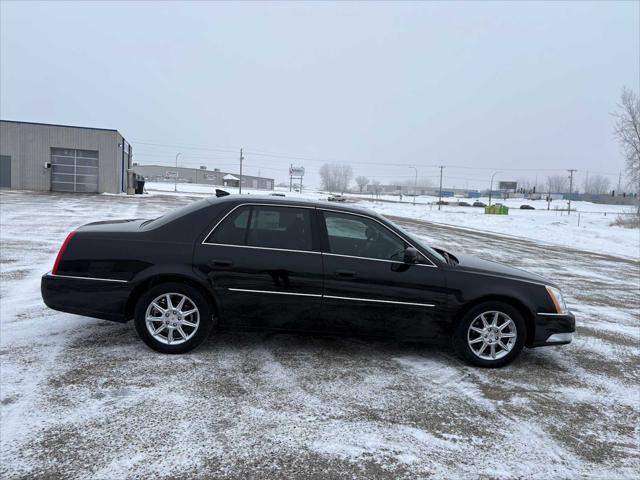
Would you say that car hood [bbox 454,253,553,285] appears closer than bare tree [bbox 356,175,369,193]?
Yes

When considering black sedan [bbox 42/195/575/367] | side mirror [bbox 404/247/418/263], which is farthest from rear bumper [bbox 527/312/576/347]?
side mirror [bbox 404/247/418/263]

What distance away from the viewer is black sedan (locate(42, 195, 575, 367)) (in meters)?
4.34

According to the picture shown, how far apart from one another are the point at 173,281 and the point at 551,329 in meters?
3.74

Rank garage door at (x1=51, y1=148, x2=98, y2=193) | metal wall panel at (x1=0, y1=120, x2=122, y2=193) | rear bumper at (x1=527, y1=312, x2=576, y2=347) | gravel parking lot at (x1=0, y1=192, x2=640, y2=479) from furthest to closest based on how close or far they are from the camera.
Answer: garage door at (x1=51, y1=148, x2=98, y2=193), metal wall panel at (x1=0, y1=120, x2=122, y2=193), rear bumper at (x1=527, y1=312, x2=576, y2=347), gravel parking lot at (x1=0, y1=192, x2=640, y2=479)

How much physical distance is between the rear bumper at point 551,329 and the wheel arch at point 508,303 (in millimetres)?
52

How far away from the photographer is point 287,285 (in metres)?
4.36

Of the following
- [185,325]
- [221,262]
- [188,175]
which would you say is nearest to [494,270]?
[221,262]

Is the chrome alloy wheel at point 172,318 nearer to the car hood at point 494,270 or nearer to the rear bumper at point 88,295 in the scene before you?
the rear bumper at point 88,295

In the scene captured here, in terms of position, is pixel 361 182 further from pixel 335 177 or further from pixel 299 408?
pixel 299 408

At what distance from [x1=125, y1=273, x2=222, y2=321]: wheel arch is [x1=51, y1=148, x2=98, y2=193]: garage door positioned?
35625mm

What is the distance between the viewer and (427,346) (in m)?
5.11

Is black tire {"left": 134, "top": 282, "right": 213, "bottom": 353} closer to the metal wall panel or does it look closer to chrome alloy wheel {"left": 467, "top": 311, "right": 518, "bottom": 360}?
→ chrome alloy wheel {"left": 467, "top": 311, "right": 518, "bottom": 360}

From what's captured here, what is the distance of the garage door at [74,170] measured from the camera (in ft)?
115

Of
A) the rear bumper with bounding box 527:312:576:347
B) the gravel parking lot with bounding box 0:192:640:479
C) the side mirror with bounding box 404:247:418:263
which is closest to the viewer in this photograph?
the gravel parking lot with bounding box 0:192:640:479
